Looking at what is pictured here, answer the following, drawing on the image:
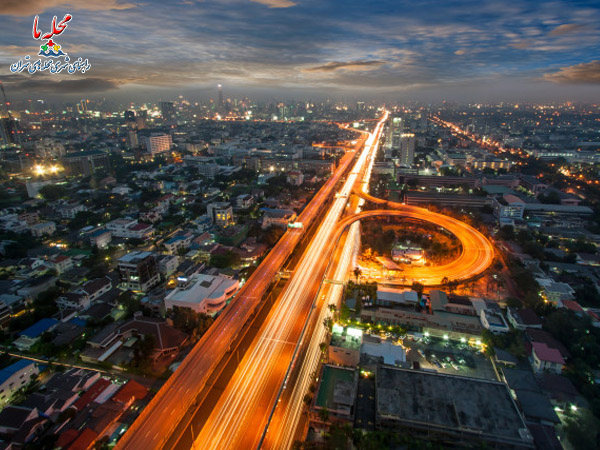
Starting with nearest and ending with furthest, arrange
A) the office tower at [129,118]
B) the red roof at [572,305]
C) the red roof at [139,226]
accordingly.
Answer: the red roof at [572,305] < the red roof at [139,226] < the office tower at [129,118]

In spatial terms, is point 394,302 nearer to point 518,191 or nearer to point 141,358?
point 141,358

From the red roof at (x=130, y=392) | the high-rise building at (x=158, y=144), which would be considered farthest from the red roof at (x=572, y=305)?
the high-rise building at (x=158, y=144)

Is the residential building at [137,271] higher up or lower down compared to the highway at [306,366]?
higher up

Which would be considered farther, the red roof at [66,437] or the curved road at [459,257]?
the curved road at [459,257]

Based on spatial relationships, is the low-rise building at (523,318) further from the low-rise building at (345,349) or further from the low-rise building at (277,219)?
the low-rise building at (277,219)

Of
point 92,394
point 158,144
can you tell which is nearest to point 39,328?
point 92,394

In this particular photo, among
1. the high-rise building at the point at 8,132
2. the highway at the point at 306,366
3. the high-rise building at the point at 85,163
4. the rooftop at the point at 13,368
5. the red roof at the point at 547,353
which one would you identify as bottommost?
the highway at the point at 306,366

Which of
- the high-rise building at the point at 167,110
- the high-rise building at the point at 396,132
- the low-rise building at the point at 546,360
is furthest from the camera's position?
the high-rise building at the point at 167,110
